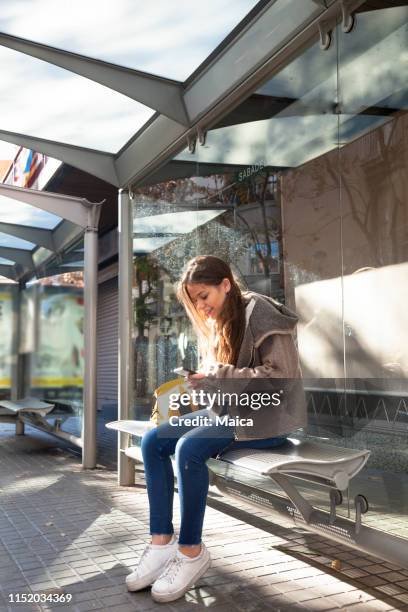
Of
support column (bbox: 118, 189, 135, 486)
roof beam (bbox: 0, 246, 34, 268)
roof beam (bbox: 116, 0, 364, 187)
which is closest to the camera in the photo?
roof beam (bbox: 116, 0, 364, 187)

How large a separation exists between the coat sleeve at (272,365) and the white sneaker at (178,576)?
0.83 metres

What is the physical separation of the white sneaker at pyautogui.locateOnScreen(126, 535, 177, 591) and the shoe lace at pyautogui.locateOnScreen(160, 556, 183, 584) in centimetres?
8

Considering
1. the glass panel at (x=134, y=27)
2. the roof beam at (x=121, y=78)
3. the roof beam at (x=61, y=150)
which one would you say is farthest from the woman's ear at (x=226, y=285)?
the roof beam at (x=61, y=150)

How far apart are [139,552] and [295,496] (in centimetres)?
115

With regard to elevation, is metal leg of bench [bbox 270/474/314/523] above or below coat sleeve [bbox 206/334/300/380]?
below

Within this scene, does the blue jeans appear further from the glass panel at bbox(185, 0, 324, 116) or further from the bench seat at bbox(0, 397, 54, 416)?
the bench seat at bbox(0, 397, 54, 416)

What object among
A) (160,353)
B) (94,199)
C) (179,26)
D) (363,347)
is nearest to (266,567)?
(363,347)

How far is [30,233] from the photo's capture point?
873 cm

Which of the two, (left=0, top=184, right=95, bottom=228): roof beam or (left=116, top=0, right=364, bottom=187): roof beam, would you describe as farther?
(left=0, top=184, right=95, bottom=228): roof beam

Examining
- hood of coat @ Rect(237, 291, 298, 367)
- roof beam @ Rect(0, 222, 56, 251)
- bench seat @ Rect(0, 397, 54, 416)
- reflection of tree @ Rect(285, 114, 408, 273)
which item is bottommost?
bench seat @ Rect(0, 397, 54, 416)

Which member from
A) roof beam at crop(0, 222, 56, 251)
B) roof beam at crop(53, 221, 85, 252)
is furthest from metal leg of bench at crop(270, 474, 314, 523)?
roof beam at crop(0, 222, 56, 251)

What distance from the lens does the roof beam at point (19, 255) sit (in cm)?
995

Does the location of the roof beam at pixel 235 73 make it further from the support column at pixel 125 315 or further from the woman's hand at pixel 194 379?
the woman's hand at pixel 194 379

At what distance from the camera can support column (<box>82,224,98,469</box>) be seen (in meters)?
6.55
